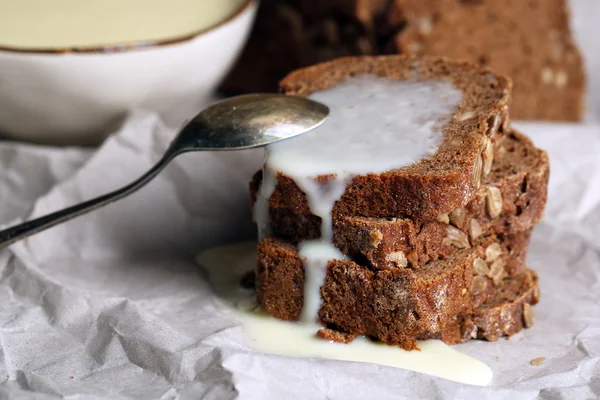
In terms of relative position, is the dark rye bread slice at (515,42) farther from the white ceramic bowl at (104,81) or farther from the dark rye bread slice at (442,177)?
the dark rye bread slice at (442,177)

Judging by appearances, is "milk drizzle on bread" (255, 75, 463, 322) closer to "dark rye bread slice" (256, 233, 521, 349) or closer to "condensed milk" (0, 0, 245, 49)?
"dark rye bread slice" (256, 233, 521, 349)

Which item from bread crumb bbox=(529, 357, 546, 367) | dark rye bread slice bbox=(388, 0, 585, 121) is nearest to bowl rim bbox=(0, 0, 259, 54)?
dark rye bread slice bbox=(388, 0, 585, 121)

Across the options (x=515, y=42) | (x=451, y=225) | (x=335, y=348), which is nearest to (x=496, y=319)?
(x=451, y=225)

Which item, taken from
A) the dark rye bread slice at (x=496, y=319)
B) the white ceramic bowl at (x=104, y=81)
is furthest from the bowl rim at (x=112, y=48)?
the dark rye bread slice at (x=496, y=319)

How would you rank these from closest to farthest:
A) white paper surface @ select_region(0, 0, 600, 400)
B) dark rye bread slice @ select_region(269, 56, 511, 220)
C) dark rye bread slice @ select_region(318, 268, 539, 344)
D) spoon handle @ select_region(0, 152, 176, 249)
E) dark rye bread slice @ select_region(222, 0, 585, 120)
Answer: white paper surface @ select_region(0, 0, 600, 400)
dark rye bread slice @ select_region(269, 56, 511, 220)
dark rye bread slice @ select_region(318, 268, 539, 344)
spoon handle @ select_region(0, 152, 176, 249)
dark rye bread slice @ select_region(222, 0, 585, 120)

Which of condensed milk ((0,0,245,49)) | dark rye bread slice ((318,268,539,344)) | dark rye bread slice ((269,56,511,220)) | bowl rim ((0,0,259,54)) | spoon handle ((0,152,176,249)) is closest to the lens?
dark rye bread slice ((269,56,511,220))

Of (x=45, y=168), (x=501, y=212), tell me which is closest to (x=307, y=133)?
(x=501, y=212)

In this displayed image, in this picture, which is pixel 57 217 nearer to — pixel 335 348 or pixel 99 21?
pixel 335 348

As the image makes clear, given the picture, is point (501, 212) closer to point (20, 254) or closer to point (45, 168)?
point (20, 254)
